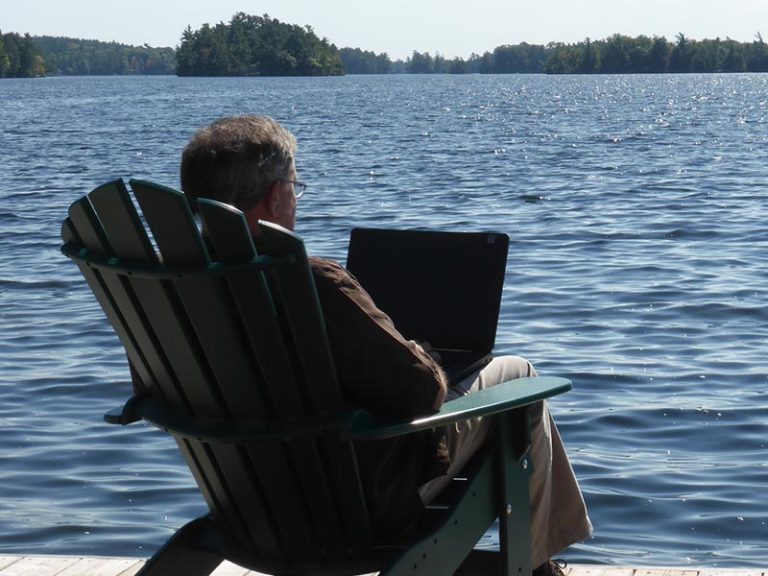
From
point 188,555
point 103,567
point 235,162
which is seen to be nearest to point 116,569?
point 103,567

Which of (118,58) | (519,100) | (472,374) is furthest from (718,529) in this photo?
(118,58)

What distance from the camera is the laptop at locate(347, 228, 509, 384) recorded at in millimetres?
3328

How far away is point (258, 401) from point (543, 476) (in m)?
0.86

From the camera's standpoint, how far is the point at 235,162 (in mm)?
2744

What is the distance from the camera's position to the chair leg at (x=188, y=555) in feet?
10.1

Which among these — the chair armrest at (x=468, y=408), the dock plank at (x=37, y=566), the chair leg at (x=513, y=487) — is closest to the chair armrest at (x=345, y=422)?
the chair armrest at (x=468, y=408)

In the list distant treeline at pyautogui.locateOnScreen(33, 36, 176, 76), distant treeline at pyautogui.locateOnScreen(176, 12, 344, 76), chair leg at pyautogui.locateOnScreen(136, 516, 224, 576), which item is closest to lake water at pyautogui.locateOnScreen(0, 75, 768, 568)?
chair leg at pyautogui.locateOnScreen(136, 516, 224, 576)

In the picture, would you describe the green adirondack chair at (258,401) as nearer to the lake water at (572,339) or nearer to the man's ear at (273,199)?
the man's ear at (273,199)

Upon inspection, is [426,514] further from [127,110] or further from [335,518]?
[127,110]

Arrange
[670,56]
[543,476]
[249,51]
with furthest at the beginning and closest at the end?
[670,56] < [249,51] < [543,476]

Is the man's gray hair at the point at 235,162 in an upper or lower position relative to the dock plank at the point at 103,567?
upper

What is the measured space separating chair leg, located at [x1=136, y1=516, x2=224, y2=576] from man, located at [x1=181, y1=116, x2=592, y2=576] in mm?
486

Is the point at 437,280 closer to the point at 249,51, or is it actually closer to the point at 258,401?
the point at 258,401

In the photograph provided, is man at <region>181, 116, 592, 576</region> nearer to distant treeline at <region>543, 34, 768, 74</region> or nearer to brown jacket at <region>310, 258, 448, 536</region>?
brown jacket at <region>310, 258, 448, 536</region>
